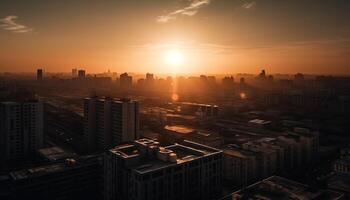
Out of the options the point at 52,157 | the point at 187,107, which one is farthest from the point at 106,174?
the point at 187,107

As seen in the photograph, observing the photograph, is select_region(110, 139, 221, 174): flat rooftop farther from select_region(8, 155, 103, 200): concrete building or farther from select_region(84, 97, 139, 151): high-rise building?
select_region(84, 97, 139, 151): high-rise building

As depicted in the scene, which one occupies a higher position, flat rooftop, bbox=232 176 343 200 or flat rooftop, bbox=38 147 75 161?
flat rooftop, bbox=232 176 343 200

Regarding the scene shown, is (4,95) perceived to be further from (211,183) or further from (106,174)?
(211,183)

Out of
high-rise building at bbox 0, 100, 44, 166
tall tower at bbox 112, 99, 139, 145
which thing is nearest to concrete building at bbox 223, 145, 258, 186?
tall tower at bbox 112, 99, 139, 145

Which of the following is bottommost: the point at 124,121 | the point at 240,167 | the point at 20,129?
the point at 240,167

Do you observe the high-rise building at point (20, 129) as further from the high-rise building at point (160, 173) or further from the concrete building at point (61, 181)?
the high-rise building at point (160, 173)

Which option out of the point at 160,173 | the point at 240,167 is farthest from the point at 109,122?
the point at 160,173

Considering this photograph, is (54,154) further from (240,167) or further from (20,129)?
(240,167)
